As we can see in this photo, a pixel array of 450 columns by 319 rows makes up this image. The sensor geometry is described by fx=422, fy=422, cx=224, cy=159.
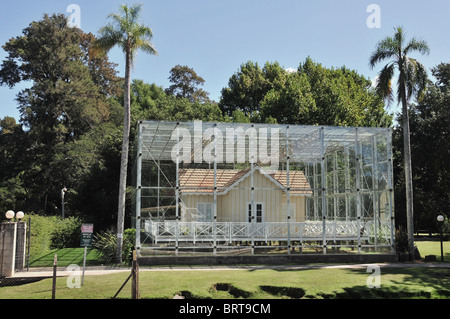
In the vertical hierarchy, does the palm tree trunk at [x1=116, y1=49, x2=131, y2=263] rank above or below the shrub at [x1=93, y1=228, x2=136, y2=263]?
above

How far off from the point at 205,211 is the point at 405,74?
12.1 metres

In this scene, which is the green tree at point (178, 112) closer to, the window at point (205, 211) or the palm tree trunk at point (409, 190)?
the window at point (205, 211)

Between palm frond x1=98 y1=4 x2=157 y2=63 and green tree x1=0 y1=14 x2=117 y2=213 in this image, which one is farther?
green tree x1=0 y1=14 x2=117 y2=213

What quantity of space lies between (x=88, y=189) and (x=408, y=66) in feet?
79.7

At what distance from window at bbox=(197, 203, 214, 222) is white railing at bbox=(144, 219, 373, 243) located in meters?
2.38

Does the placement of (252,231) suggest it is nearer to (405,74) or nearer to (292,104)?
(405,74)

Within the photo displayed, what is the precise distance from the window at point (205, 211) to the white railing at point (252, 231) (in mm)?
2376

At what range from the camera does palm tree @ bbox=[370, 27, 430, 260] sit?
20.2 m

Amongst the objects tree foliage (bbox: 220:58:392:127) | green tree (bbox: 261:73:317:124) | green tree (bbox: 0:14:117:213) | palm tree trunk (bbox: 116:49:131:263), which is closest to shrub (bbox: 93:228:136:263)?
palm tree trunk (bbox: 116:49:131:263)

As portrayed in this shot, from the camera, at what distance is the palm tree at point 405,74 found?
20188 millimetres

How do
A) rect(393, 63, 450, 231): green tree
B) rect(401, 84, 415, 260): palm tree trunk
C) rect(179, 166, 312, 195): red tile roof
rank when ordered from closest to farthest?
rect(401, 84, 415, 260): palm tree trunk, rect(179, 166, 312, 195): red tile roof, rect(393, 63, 450, 231): green tree

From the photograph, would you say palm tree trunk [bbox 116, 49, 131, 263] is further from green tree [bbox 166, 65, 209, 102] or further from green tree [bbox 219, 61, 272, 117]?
green tree [bbox 166, 65, 209, 102]

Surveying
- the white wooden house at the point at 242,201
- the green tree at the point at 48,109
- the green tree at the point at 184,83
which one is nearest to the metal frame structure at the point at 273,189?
the white wooden house at the point at 242,201

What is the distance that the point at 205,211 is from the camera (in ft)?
74.0
